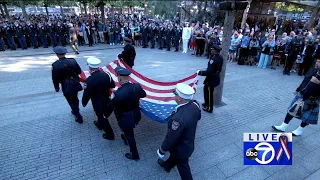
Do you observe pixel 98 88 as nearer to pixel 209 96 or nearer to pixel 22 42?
pixel 209 96

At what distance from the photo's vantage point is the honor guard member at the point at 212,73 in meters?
4.69

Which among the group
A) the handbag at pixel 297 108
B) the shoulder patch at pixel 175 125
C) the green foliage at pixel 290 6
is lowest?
the handbag at pixel 297 108

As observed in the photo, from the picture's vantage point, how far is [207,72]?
15.6ft

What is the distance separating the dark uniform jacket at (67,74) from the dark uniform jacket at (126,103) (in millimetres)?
1543

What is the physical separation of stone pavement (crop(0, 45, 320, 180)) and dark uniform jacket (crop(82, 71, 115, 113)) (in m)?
0.85

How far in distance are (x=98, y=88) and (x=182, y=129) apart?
194 cm

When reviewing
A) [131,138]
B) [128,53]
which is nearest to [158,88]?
[131,138]

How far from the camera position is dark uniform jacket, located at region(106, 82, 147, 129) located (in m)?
3.10

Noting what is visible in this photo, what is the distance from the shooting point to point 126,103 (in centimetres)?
316

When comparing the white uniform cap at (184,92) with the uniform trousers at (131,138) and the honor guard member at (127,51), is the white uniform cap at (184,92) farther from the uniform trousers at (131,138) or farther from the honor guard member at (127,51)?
the honor guard member at (127,51)

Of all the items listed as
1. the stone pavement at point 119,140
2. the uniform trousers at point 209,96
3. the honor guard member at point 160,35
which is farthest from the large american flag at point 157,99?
the honor guard member at point 160,35

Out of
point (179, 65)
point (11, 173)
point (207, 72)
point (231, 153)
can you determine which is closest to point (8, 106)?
point (11, 173)

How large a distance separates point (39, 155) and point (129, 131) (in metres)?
1.83

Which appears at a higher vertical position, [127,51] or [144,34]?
[144,34]
